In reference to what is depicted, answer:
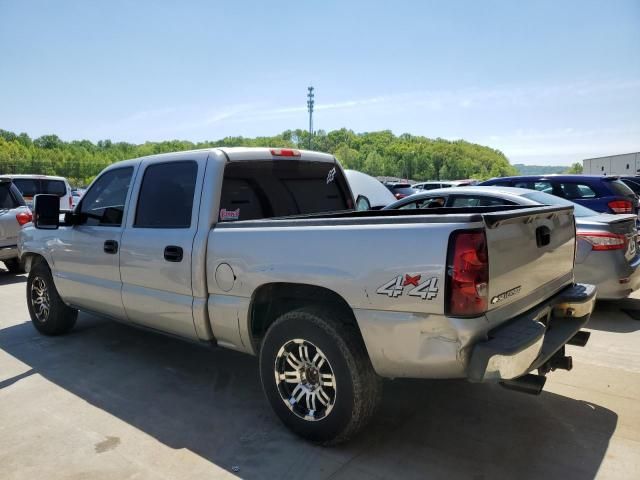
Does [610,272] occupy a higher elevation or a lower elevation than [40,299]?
higher

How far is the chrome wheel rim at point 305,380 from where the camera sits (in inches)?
119

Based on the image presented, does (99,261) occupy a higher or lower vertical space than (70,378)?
higher

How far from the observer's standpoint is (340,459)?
295cm

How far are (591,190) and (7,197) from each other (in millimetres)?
10146

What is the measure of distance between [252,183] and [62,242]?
7.63ft

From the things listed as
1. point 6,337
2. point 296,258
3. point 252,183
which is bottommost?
point 6,337

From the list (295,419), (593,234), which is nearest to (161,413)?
(295,419)

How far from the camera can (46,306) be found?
5461 mm

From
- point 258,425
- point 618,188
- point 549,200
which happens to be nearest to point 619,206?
point 618,188

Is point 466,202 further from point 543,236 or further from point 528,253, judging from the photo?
point 528,253

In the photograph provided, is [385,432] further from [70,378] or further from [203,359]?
[70,378]

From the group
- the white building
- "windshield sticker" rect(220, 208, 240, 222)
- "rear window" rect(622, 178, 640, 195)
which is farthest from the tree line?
"windshield sticker" rect(220, 208, 240, 222)

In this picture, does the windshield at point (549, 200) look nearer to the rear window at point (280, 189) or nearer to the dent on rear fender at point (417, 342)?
the rear window at point (280, 189)

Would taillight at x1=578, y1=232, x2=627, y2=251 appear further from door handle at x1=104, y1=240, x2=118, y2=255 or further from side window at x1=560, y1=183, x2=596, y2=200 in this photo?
door handle at x1=104, y1=240, x2=118, y2=255
